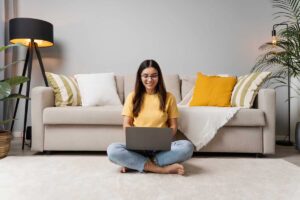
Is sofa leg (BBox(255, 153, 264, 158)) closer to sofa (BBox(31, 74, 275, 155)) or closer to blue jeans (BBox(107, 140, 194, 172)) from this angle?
sofa (BBox(31, 74, 275, 155))

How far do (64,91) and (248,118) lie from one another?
5.42 feet

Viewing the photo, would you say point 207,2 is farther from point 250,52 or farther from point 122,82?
point 122,82

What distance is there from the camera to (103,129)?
2119 mm

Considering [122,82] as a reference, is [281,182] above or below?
below

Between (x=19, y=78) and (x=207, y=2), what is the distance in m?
2.24

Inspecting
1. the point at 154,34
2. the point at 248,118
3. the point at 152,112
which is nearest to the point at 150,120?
the point at 152,112

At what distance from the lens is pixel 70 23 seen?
3023mm

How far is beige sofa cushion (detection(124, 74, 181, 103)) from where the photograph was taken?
105 inches

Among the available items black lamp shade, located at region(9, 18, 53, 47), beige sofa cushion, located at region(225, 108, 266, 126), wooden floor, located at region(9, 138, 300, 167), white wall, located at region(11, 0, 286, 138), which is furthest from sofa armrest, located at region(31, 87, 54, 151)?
beige sofa cushion, located at region(225, 108, 266, 126)

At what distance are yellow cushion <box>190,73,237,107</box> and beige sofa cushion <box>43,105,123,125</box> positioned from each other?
79 centimetres

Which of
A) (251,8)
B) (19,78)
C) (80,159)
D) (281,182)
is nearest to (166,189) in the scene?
(281,182)

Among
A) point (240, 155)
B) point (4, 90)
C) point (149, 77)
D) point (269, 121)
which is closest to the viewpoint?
point (149, 77)

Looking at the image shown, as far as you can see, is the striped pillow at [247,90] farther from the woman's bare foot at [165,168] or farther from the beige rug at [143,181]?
the woman's bare foot at [165,168]

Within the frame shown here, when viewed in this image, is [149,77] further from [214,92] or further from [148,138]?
[214,92]
